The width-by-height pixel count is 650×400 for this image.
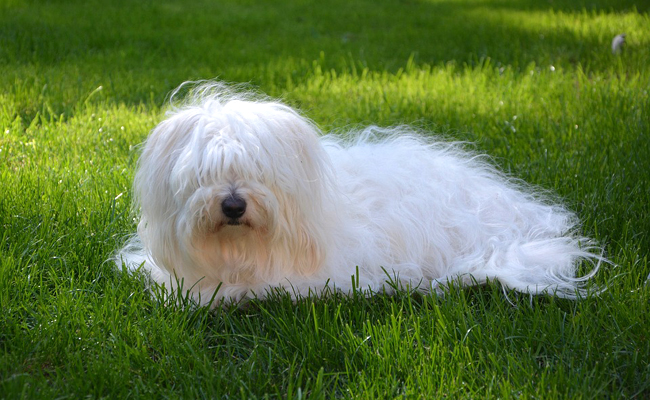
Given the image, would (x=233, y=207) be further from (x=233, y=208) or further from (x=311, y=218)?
A: (x=311, y=218)

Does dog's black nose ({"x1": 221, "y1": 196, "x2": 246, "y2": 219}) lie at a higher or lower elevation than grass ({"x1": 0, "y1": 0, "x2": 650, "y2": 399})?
higher

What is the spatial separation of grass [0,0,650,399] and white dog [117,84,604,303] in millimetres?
130

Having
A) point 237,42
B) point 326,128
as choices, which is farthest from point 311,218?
point 237,42

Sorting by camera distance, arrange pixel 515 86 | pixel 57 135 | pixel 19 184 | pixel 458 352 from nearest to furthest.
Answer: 1. pixel 458 352
2. pixel 19 184
3. pixel 57 135
4. pixel 515 86

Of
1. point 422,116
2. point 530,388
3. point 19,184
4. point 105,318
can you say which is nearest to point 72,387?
point 105,318

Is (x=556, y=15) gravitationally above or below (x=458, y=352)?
above

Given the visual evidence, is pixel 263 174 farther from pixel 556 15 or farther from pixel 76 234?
pixel 556 15

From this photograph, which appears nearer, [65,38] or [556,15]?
[65,38]

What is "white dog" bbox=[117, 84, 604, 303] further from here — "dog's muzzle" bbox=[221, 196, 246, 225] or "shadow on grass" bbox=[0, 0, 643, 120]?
"shadow on grass" bbox=[0, 0, 643, 120]

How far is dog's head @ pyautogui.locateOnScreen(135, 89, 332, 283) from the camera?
A: 2.51m

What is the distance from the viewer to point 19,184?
11.8 ft

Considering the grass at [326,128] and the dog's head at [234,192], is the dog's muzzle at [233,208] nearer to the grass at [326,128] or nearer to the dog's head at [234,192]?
the dog's head at [234,192]

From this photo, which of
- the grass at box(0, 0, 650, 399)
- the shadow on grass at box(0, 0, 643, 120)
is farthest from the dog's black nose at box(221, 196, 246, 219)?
the shadow on grass at box(0, 0, 643, 120)

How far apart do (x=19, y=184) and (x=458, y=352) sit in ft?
8.09
